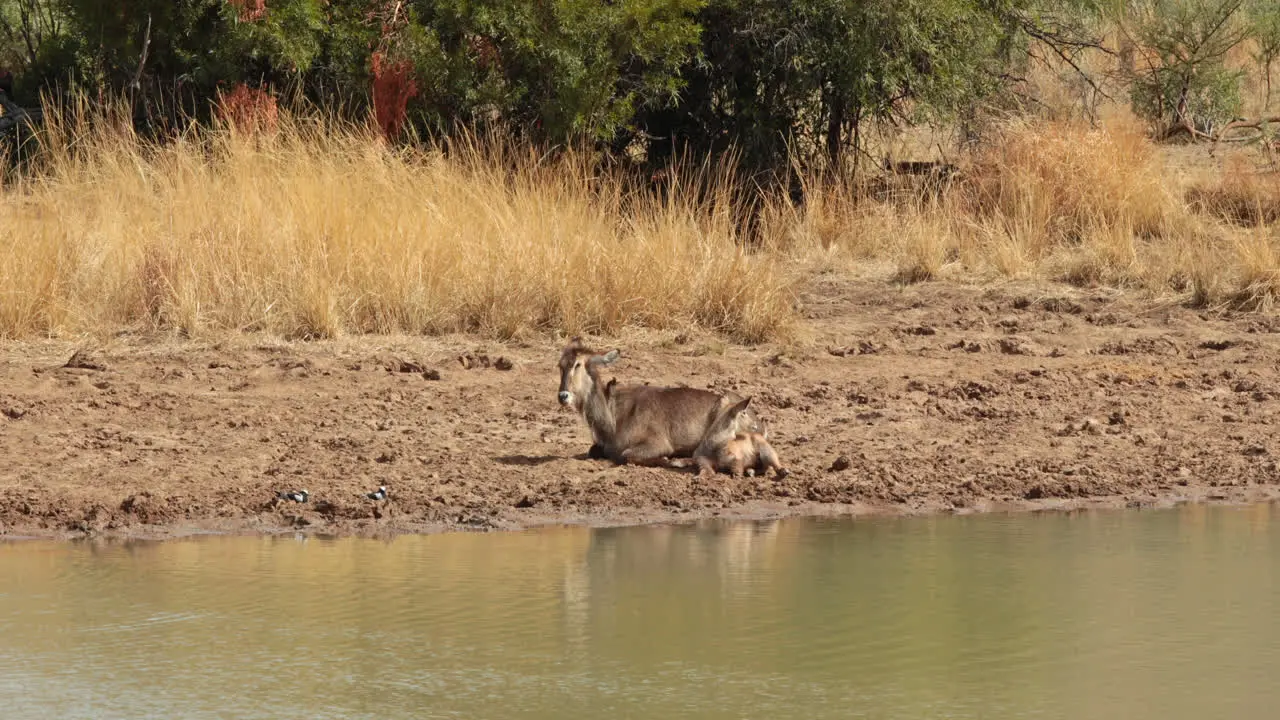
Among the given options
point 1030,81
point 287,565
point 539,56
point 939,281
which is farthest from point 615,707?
point 1030,81

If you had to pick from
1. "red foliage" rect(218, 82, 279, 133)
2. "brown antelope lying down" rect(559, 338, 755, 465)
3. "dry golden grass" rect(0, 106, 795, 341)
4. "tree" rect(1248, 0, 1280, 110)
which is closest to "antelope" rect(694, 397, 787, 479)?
"brown antelope lying down" rect(559, 338, 755, 465)

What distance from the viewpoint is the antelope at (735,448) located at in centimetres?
870

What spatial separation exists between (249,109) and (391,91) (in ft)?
4.18

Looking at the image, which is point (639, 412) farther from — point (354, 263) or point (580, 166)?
point (580, 166)

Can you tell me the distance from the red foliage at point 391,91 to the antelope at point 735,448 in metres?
7.46

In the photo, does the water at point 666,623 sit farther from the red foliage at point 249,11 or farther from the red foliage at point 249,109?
the red foliage at point 249,11

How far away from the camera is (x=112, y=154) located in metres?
13.4

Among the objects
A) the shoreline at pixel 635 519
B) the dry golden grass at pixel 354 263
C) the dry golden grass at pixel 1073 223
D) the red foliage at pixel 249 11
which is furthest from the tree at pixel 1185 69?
the shoreline at pixel 635 519

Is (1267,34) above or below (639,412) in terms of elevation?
above

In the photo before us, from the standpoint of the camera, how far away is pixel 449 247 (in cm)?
1198

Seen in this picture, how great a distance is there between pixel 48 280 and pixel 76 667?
6.51 m

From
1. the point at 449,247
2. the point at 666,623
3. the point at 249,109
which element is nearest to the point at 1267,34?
the point at 249,109

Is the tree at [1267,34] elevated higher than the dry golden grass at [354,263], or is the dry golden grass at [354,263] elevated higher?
the tree at [1267,34]

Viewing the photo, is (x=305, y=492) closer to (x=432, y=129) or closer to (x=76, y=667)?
(x=76, y=667)
